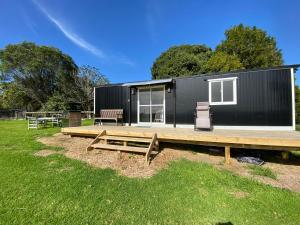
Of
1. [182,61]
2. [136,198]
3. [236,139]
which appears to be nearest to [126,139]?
[136,198]

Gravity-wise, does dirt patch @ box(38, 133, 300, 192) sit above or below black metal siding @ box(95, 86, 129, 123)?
below

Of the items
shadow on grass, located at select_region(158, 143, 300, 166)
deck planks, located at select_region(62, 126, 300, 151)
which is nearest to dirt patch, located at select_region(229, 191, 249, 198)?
deck planks, located at select_region(62, 126, 300, 151)

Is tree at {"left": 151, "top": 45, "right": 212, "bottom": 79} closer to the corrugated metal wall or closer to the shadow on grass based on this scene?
the corrugated metal wall

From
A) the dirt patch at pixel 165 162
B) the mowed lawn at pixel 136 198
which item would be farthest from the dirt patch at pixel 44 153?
the mowed lawn at pixel 136 198

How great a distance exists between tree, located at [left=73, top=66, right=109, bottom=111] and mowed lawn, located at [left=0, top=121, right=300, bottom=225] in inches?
809

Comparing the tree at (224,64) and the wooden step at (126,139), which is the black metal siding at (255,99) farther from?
the tree at (224,64)

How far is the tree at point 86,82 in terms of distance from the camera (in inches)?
943

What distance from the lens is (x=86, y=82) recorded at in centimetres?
2420

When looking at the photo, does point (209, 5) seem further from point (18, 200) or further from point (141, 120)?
point (18, 200)

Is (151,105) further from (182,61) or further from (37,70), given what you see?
(37,70)

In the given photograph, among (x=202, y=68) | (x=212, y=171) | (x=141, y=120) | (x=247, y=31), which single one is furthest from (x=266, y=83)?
(x=247, y=31)

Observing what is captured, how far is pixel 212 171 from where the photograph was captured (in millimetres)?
4055

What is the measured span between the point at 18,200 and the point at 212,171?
3626mm

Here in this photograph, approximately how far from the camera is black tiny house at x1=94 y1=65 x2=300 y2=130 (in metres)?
6.43
